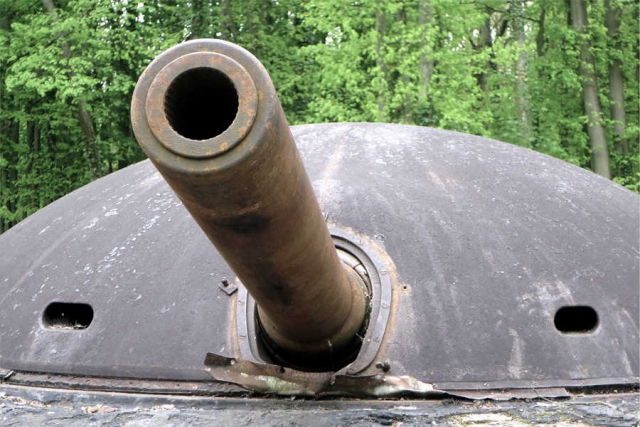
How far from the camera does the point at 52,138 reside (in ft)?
72.1

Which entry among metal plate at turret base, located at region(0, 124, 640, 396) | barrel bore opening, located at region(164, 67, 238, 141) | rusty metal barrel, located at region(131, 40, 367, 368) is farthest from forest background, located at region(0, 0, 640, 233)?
barrel bore opening, located at region(164, 67, 238, 141)

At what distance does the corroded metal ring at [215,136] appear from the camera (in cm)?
235

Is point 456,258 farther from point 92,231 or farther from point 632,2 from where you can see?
point 632,2

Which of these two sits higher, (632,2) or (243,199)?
(632,2)

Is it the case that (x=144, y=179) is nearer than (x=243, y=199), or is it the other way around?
(x=243, y=199)

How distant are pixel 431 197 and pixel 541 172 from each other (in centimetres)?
82

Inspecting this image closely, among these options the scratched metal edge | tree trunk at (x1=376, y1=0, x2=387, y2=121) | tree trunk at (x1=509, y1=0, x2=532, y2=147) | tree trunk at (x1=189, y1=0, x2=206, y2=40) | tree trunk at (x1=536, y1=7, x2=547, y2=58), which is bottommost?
the scratched metal edge

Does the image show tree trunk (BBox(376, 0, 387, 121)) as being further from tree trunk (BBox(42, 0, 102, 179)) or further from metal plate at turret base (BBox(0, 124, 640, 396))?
metal plate at turret base (BBox(0, 124, 640, 396))

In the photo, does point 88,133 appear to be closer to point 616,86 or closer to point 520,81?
point 520,81

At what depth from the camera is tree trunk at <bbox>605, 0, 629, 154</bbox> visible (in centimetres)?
1989

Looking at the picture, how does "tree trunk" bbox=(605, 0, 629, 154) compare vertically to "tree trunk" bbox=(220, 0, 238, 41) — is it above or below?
above

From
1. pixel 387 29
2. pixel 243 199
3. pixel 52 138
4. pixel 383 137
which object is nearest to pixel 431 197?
pixel 383 137

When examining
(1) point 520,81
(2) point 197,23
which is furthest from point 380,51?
(1) point 520,81

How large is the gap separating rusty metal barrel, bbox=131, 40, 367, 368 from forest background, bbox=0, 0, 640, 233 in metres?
11.6
